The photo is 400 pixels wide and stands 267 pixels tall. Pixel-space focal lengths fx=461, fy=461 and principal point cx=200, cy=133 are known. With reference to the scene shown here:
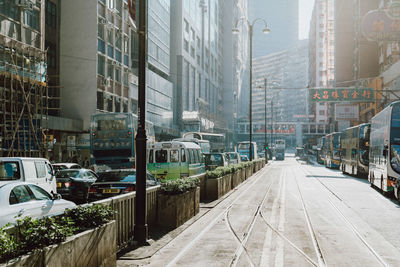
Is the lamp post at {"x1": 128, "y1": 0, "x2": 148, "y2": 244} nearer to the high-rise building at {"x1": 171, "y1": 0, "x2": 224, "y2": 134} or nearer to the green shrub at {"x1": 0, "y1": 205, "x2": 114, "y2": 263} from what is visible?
the green shrub at {"x1": 0, "y1": 205, "x2": 114, "y2": 263}

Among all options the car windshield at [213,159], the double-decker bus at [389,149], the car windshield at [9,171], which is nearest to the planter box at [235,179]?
the car windshield at [213,159]

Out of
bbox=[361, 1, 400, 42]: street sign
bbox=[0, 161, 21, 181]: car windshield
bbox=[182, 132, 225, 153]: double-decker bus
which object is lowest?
bbox=[0, 161, 21, 181]: car windshield

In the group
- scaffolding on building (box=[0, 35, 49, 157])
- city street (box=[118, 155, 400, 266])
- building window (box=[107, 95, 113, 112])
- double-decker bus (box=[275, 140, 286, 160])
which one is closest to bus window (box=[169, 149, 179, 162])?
city street (box=[118, 155, 400, 266])

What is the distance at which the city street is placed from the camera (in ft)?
27.8

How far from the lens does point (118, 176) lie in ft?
43.9

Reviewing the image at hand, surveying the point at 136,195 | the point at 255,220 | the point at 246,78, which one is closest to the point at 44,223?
the point at 136,195

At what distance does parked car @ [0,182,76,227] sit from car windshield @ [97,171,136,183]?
2970 millimetres

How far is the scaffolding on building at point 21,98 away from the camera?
2420 centimetres

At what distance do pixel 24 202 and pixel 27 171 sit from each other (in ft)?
17.3

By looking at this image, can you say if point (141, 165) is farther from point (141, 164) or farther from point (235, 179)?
point (235, 179)

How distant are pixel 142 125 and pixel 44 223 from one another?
15.9ft

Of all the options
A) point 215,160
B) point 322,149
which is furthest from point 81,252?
point 322,149

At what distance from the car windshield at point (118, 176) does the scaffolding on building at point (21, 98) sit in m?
11.5

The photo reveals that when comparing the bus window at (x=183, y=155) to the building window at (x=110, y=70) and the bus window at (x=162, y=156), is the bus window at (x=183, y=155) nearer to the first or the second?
the bus window at (x=162, y=156)
